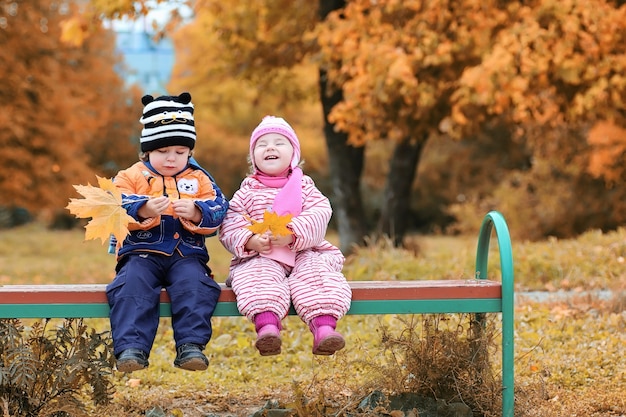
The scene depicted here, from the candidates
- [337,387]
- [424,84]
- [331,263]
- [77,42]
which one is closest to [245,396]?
[337,387]

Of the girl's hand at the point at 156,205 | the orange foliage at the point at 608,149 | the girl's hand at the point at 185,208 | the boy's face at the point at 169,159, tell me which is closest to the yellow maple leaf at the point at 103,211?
the girl's hand at the point at 156,205

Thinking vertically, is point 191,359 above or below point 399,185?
below

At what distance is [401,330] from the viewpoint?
5562 mm

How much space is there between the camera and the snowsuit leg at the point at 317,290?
3.43 meters

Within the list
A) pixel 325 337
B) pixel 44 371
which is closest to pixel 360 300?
pixel 325 337

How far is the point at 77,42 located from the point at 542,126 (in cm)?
817

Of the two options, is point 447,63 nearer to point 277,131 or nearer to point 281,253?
point 277,131

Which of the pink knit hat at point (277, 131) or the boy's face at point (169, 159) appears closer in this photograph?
the boy's face at point (169, 159)

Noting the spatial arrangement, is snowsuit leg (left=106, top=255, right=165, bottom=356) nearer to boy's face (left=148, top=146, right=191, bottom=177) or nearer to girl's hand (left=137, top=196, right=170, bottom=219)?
girl's hand (left=137, top=196, right=170, bottom=219)

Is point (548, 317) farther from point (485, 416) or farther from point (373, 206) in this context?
point (373, 206)

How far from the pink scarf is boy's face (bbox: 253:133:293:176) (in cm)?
4

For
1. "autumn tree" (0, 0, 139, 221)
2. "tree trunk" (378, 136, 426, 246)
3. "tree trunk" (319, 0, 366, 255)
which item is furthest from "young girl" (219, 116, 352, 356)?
"autumn tree" (0, 0, 139, 221)

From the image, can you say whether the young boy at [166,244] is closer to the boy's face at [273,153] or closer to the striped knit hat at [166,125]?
the striped knit hat at [166,125]

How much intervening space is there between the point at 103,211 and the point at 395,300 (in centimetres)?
120
